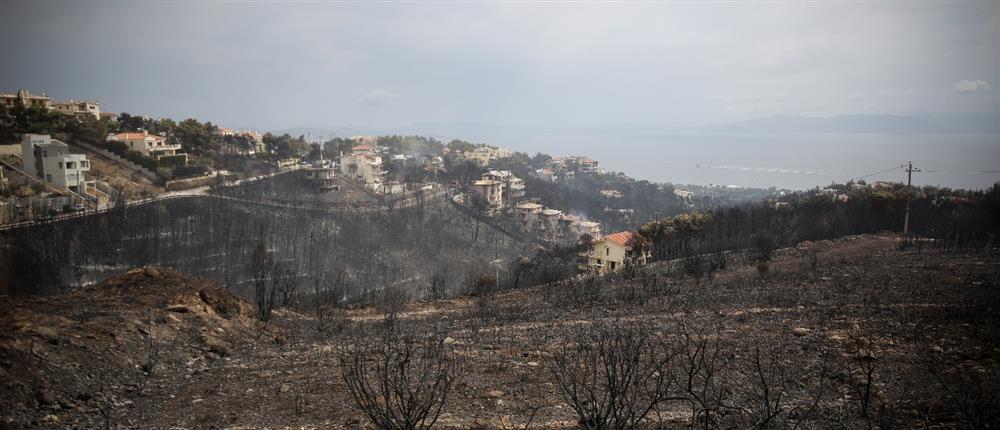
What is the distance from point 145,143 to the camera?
37.9 metres

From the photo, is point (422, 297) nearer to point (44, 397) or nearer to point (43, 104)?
point (44, 397)

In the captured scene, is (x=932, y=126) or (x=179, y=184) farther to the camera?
(x=932, y=126)

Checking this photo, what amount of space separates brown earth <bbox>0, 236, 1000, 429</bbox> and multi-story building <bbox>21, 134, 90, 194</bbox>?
2553cm

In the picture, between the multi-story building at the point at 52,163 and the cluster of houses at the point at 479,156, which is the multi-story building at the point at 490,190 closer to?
the cluster of houses at the point at 479,156

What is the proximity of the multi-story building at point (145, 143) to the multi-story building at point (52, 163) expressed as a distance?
22.8 feet

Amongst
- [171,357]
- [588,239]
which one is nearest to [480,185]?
[588,239]

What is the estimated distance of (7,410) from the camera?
5.39 m

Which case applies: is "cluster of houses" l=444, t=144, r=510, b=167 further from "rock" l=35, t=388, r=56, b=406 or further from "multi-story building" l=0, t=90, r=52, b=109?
"rock" l=35, t=388, r=56, b=406

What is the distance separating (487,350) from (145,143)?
40.6 m

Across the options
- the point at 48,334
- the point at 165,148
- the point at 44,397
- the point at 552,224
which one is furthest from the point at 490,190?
the point at 44,397

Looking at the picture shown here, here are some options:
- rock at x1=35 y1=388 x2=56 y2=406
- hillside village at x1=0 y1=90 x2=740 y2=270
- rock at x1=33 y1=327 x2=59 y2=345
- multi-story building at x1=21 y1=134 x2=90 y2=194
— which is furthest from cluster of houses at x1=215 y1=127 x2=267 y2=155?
rock at x1=35 y1=388 x2=56 y2=406

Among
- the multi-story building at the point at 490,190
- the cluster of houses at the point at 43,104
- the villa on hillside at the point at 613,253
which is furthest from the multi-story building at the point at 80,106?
the villa on hillside at the point at 613,253

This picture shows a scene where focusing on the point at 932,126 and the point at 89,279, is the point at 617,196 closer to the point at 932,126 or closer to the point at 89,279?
the point at 932,126

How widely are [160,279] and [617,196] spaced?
58575mm
